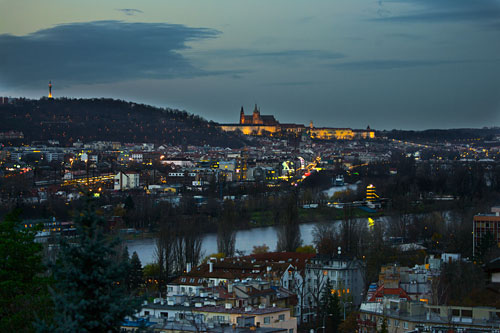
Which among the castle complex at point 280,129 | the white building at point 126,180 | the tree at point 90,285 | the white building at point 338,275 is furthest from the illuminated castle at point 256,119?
the tree at point 90,285

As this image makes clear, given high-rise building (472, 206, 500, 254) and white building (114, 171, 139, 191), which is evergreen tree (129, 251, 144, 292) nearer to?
high-rise building (472, 206, 500, 254)

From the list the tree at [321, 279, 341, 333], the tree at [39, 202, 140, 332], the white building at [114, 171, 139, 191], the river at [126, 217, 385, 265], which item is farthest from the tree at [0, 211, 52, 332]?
the white building at [114, 171, 139, 191]

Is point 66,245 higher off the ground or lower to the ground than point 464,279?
higher

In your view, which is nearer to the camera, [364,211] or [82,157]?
[364,211]

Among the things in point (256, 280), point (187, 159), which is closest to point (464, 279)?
point (256, 280)

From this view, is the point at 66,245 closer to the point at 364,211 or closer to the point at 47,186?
the point at 364,211

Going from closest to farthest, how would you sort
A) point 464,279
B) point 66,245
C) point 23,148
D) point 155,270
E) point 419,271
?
point 66,245
point 464,279
point 419,271
point 155,270
point 23,148

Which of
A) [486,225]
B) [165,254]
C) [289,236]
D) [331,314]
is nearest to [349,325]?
[331,314]
